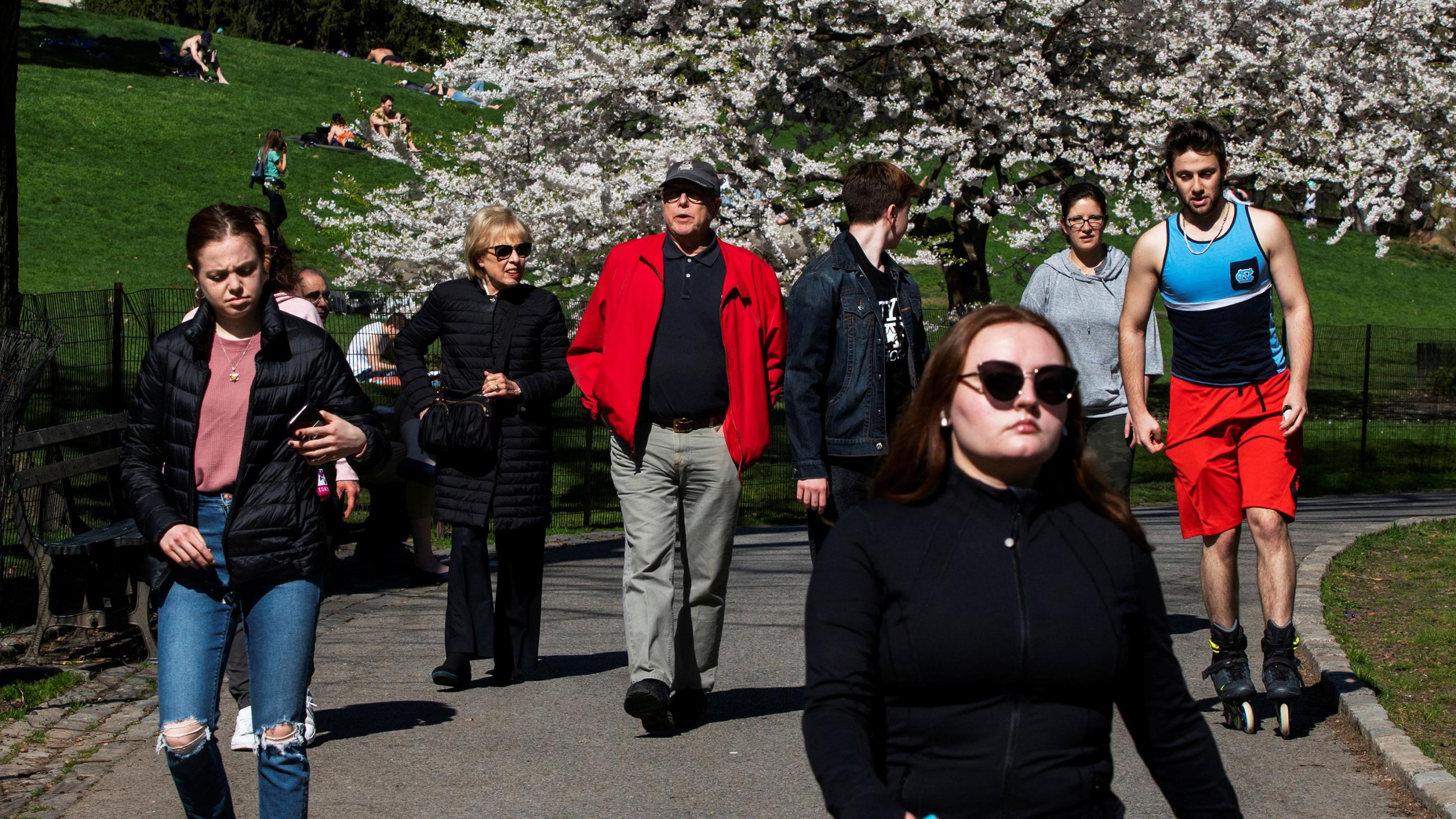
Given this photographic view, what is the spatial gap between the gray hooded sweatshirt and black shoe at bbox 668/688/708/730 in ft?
7.07

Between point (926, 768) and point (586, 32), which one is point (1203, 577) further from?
point (586, 32)

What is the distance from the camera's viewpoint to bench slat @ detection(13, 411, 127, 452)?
7.20 metres

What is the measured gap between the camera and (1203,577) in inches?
239

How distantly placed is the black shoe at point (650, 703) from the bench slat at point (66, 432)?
108 inches

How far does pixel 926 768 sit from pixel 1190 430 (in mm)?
3807

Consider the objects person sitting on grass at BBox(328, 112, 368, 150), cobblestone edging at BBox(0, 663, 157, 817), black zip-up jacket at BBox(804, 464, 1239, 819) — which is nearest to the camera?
black zip-up jacket at BBox(804, 464, 1239, 819)

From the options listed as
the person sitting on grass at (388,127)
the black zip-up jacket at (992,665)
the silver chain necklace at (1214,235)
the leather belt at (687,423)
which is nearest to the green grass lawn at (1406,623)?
the silver chain necklace at (1214,235)

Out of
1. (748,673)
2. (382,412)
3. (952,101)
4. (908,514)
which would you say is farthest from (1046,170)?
(908,514)

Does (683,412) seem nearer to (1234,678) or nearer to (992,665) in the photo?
(1234,678)

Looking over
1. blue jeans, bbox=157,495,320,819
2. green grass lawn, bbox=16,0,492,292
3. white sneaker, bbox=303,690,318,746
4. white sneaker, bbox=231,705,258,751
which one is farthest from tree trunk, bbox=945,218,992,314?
blue jeans, bbox=157,495,320,819

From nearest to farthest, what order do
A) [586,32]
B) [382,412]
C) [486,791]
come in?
[486,791], [382,412], [586,32]

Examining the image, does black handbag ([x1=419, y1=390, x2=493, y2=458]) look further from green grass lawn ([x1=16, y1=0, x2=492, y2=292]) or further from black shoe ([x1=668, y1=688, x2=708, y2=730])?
green grass lawn ([x1=16, y1=0, x2=492, y2=292])

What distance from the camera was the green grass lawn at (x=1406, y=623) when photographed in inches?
230

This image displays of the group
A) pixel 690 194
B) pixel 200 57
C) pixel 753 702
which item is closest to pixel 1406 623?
pixel 753 702
